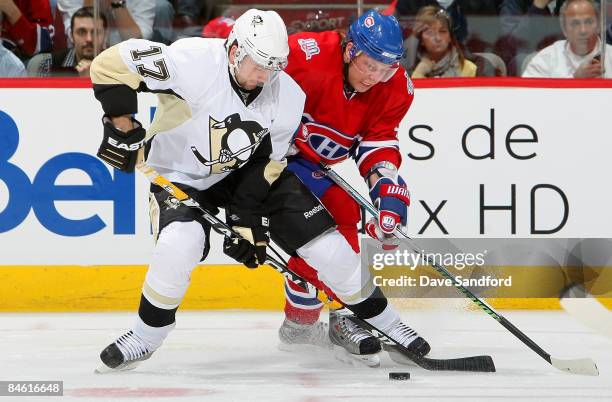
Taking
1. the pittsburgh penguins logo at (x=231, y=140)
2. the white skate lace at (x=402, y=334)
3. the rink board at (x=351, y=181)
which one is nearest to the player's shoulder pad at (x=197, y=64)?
the pittsburgh penguins logo at (x=231, y=140)

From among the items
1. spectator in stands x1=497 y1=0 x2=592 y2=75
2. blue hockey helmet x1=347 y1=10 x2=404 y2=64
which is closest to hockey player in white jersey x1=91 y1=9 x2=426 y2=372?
blue hockey helmet x1=347 y1=10 x2=404 y2=64

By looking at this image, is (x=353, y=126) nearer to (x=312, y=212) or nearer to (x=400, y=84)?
(x=400, y=84)

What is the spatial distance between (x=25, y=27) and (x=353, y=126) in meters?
1.76

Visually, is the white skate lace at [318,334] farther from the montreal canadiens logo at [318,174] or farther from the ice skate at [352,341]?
the montreal canadiens logo at [318,174]

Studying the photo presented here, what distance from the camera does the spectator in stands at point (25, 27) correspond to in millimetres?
4648

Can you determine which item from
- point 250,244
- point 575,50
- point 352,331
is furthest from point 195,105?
point 575,50

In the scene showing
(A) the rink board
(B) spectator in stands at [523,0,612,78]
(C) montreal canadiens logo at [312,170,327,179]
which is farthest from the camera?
(B) spectator in stands at [523,0,612,78]

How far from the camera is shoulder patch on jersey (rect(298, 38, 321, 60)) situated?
3520 millimetres

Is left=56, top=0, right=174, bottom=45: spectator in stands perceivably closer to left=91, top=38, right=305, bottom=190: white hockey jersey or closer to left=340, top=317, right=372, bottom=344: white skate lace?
left=91, top=38, right=305, bottom=190: white hockey jersey

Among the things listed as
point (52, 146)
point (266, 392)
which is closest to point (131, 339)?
point (266, 392)

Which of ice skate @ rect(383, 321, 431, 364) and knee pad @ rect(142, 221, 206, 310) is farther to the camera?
ice skate @ rect(383, 321, 431, 364)

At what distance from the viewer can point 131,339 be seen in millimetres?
3332

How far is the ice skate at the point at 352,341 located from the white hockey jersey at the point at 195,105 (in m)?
0.65

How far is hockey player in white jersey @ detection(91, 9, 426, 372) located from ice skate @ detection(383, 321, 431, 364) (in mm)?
16
